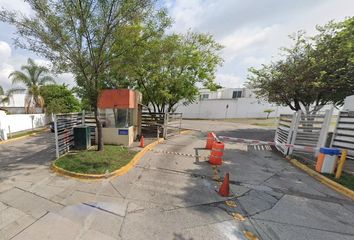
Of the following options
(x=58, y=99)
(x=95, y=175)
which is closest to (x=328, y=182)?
(x=95, y=175)

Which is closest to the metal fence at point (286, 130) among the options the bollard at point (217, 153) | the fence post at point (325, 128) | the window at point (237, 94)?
the fence post at point (325, 128)

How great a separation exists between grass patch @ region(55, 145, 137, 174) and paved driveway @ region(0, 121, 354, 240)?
561 mm

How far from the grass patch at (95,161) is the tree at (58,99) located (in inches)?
603

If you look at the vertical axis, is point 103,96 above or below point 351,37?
below

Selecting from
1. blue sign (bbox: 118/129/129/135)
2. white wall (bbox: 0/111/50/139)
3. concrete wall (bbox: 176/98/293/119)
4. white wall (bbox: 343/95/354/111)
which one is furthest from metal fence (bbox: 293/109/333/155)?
concrete wall (bbox: 176/98/293/119)

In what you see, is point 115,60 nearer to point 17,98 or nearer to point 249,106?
point 17,98

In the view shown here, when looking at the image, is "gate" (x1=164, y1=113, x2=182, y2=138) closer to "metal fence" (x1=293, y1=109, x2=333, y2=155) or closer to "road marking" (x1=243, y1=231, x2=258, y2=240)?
"metal fence" (x1=293, y1=109, x2=333, y2=155)

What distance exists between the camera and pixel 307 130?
939 centimetres

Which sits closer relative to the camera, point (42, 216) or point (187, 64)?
point (42, 216)

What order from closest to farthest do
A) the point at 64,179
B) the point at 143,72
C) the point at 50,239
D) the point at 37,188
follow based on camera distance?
the point at 50,239 < the point at 37,188 < the point at 64,179 < the point at 143,72

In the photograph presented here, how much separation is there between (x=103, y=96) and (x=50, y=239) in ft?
26.3

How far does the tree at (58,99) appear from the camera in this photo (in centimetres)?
2050

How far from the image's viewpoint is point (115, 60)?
26.2 feet

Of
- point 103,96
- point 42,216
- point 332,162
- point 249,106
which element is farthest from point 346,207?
point 249,106
